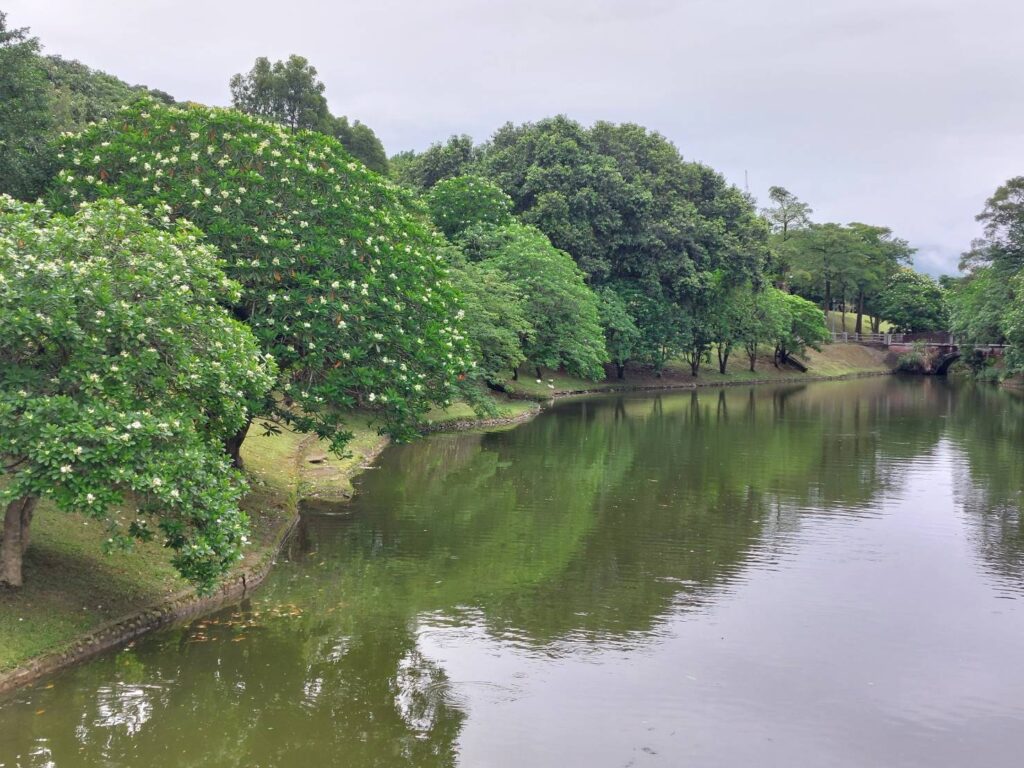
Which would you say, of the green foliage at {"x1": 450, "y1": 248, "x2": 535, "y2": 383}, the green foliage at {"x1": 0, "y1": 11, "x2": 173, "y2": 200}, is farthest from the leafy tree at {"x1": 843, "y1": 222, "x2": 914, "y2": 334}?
the green foliage at {"x1": 0, "y1": 11, "x2": 173, "y2": 200}

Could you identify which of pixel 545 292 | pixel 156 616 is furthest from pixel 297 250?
pixel 545 292

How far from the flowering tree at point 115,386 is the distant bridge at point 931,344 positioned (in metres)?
84.1

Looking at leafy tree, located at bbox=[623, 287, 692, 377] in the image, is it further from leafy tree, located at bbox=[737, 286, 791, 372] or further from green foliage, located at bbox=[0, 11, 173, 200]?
green foliage, located at bbox=[0, 11, 173, 200]

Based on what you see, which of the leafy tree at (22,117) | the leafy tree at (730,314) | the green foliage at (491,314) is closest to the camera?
the leafy tree at (22,117)

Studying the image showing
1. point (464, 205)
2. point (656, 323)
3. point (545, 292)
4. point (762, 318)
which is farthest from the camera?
point (762, 318)

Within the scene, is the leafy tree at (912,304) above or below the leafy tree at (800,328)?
above

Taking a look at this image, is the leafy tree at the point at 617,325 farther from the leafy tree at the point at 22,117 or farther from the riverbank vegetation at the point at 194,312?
the leafy tree at the point at 22,117

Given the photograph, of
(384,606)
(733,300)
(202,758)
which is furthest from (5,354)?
(733,300)

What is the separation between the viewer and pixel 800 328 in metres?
87.7

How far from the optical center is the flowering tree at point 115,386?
12.2m

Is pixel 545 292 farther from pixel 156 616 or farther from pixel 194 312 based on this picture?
pixel 156 616

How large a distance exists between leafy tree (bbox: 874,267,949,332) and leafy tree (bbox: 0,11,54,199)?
9742cm

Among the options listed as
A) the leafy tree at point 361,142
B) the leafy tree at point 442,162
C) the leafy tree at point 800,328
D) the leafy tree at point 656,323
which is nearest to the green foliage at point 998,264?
the leafy tree at point 800,328

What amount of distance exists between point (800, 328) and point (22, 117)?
2933 inches
